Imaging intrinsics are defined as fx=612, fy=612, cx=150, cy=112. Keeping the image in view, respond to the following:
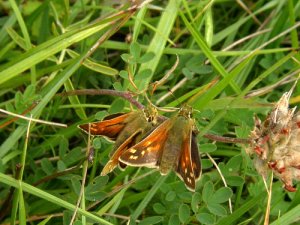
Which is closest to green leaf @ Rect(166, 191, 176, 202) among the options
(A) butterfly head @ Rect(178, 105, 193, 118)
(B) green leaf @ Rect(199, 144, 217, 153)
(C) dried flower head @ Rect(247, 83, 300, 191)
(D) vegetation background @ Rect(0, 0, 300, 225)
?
(D) vegetation background @ Rect(0, 0, 300, 225)

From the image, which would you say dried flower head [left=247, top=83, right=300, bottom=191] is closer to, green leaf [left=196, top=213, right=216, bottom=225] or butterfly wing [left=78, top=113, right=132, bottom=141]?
green leaf [left=196, top=213, right=216, bottom=225]

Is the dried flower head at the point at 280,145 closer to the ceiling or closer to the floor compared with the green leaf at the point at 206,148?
closer to the ceiling

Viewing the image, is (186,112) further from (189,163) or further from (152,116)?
(189,163)

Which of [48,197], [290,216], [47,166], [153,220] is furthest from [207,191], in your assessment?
[47,166]

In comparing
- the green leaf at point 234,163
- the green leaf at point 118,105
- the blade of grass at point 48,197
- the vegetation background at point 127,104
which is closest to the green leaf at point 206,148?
the vegetation background at point 127,104

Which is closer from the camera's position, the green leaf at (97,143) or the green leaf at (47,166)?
the green leaf at (97,143)

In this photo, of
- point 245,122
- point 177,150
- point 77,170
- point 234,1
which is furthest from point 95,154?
point 234,1

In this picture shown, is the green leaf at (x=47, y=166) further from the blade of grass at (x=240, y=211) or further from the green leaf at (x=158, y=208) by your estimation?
Result: the blade of grass at (x=240, y=211)
